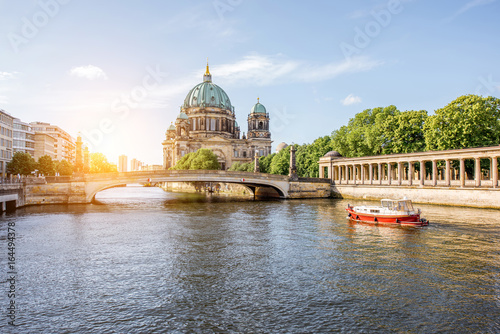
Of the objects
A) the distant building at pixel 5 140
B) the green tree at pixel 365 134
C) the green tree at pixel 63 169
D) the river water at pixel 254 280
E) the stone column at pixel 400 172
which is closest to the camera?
the river water at pixel 254 280

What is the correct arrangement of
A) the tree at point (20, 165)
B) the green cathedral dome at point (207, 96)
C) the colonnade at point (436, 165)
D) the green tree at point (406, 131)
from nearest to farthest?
the colonnade at point (436, 165)
the green tree at point (406, 131)
the tree at point (20, 165)
the green cathedral dome at point (207, 96)

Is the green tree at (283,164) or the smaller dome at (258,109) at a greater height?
the smaller dome at (258,109)

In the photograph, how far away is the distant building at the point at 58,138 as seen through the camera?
137m

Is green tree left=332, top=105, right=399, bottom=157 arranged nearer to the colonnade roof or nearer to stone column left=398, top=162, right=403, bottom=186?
the colonnade roof

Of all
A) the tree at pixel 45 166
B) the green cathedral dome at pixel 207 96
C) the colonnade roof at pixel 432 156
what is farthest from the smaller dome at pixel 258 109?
the tree at pixel 45 166

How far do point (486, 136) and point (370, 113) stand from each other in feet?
76.8

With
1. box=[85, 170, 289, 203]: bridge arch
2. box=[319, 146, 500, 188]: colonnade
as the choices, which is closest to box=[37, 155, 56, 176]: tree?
box=[85, 170, 289, 203]: bridge arch

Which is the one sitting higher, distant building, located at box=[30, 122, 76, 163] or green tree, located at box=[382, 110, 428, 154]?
distant building, located at box=[30, 122, 76, 163]

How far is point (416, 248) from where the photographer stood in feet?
77.9

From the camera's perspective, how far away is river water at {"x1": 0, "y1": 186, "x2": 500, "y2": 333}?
13156mm

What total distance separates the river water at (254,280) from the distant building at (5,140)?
52.1m

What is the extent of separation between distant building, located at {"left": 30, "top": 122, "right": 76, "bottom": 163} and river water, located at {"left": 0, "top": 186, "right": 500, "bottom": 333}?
119776mm

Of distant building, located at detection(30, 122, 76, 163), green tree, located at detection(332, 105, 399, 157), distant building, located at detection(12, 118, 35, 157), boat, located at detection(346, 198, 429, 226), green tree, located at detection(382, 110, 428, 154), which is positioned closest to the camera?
boat, located at detection(346, 198, 429, 226)

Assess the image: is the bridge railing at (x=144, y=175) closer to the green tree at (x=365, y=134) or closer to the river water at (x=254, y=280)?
the green tree at (x=365, y=134)
